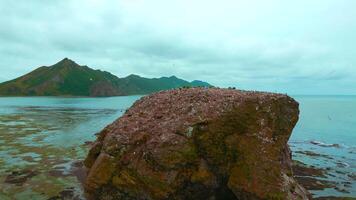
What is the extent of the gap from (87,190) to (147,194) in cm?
336

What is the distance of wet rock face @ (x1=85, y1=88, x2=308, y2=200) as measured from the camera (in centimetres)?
1670

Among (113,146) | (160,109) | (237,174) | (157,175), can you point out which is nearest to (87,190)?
(113,146)

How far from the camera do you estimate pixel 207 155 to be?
17797mm

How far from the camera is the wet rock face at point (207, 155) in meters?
16.7

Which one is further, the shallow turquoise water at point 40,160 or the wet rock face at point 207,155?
the shallow turquoise water at point 40,160

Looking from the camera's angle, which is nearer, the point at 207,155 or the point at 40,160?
the point at 207,155

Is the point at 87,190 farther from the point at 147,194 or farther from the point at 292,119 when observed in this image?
the point at 292,119

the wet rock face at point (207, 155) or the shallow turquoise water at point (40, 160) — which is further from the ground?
the wet rock face at point (207, 155)

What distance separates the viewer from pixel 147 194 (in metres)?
16.9

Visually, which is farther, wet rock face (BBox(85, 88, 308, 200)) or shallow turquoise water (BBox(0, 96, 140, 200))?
shallow turquoise water (BBox(0, 96, 140, 200))

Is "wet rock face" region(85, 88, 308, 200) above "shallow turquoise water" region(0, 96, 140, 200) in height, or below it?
above

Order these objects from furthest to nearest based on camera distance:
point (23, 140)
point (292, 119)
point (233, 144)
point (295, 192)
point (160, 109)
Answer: point (23, 140)
point (160, 109)
point (292, 119)
point (233, 144)
point (295, 192)

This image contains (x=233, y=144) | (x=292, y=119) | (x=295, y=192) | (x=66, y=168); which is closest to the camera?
(x=295, y=192)

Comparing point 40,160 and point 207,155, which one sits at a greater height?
point 207,155
